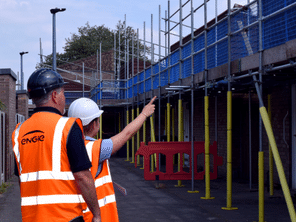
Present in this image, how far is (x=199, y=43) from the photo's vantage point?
38.6 ft

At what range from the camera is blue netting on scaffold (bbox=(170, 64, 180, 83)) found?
14102 mm

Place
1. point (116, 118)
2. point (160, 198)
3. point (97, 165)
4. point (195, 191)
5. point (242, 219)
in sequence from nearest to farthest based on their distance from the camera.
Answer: point (97, 165)
point (242, 219)
point (160, 198)
point (195, 191)
point (116, 118)

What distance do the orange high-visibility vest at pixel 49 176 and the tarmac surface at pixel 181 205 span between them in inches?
229

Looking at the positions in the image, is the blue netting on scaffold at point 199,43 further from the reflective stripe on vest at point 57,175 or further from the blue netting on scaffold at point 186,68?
the reflective stripe on vest at point 57,175

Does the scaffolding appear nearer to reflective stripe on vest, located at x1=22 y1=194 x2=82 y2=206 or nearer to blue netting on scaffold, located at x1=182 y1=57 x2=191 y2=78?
blue netting on scaffold, located at x1=182 y1=57 x2=191 y2=78

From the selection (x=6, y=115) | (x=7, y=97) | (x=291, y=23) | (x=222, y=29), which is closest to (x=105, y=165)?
(x=291, y=23)

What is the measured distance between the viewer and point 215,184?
13.2 metres

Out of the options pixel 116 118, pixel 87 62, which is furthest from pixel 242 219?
pixel 87 62

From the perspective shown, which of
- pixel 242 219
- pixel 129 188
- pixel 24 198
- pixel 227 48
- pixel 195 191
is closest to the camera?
pixel 24 198

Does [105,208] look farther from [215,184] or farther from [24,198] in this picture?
[215,184]

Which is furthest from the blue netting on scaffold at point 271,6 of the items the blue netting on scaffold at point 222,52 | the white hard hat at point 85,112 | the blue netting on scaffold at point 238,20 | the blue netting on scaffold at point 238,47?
the white hard hat at point 85,112

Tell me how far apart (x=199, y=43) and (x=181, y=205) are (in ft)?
14.2

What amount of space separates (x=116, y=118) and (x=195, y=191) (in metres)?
21.0

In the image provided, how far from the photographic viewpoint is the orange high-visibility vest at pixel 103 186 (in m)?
2.71
